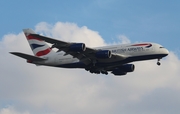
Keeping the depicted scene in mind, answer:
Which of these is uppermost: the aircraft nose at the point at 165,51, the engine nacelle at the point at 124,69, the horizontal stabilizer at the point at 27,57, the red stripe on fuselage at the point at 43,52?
the red stripe on fuselage at the point at 43,52

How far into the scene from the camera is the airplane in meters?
72.2

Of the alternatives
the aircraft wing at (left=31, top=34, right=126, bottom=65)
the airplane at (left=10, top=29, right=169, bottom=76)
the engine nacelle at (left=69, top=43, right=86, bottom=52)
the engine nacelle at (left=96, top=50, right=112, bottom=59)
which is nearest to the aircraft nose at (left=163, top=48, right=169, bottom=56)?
the airplane at (left=10, top=29, right=169, bottom=76)

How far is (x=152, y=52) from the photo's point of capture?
242 feet

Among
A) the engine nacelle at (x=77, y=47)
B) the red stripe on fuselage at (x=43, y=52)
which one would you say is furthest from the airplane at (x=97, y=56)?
the red stripe on fuselage at (x=43, y=52)

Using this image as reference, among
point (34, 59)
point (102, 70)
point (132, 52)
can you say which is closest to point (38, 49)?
point (34, 59)

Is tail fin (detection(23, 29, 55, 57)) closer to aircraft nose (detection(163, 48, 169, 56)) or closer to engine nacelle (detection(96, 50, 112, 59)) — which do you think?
engine nacelle (detection(96, 50, 112, 59))

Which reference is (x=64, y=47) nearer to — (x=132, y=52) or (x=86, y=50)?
(x=86, y=50)

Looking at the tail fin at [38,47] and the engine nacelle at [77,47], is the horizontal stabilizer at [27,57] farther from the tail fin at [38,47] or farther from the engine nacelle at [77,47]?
the engine nacelle at [77,47]

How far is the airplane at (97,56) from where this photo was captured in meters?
72.2

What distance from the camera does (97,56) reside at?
7381 cm

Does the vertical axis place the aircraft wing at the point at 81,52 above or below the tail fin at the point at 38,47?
below

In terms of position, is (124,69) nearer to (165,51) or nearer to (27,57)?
(165,51)

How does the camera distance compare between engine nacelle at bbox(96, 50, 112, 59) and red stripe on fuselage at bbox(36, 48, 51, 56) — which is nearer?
engine nacelle at bbox(96, 50, 112, 59)

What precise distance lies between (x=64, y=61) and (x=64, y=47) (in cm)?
713
